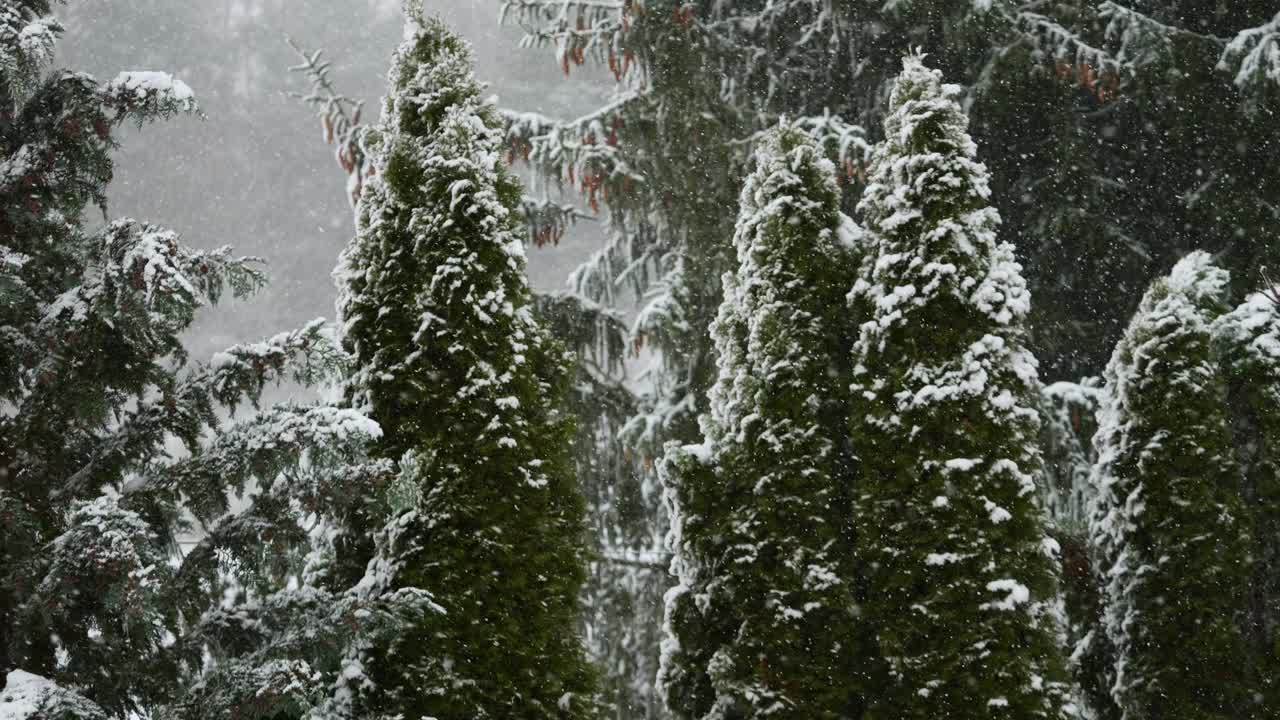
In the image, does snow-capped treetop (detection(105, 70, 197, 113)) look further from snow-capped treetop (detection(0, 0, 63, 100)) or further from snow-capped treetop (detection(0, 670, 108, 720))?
snow-capped treetop (detection(0, 670, 108, 720))

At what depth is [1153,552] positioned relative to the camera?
5.75 metres

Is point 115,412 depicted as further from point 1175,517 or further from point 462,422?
point 1175,517

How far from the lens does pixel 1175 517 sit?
18.5 feet

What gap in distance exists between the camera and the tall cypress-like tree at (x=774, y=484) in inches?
194

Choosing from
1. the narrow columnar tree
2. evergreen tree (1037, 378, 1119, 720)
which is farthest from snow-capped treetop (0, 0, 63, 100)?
evergreen tree (1037, 378, 1119, 720)

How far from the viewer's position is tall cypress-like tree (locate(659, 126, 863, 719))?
4.93m

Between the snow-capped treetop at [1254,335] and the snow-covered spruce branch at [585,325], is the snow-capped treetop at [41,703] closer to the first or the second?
the snow-capped treetop at [1254,335]

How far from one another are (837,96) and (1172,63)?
9.58 ft

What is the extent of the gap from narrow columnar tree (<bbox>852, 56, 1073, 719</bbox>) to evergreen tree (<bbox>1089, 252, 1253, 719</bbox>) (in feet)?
4.02

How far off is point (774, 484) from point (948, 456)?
79 centimetres

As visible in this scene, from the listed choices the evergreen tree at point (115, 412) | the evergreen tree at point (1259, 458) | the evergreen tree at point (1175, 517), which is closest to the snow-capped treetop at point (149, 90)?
the evergreen tree at point (115, 412)

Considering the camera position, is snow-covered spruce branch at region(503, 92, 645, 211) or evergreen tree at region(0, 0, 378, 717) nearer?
evergreen tree at region(0, 0, 378, 717)

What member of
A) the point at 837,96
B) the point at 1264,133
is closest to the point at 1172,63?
the point at 1264,133

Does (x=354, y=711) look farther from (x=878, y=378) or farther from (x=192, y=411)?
(x=878, y=378)
